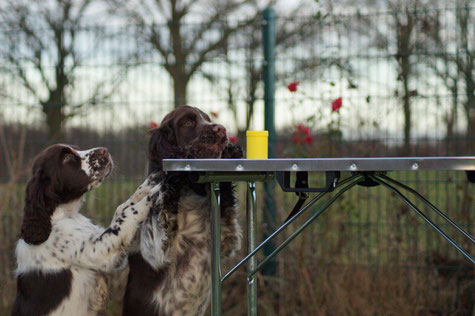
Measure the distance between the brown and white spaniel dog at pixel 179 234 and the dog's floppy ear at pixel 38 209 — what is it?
1.48ft

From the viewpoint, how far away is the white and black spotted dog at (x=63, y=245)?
3031 millimetres

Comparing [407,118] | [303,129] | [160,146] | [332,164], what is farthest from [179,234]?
[407,118]

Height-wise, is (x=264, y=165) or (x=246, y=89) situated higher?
(x=246, y=89)

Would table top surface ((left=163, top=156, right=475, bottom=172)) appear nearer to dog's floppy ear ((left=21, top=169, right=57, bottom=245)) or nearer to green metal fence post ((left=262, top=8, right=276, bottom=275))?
dog's floppy ear ((left=21, top=169, right=57, bottom=245))

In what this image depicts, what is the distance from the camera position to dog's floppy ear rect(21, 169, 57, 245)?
3018 mm

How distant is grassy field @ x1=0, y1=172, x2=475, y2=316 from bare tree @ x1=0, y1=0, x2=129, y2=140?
155 centimetres

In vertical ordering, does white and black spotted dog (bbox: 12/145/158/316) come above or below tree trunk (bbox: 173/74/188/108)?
below

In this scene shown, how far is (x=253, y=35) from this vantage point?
5.21 meters

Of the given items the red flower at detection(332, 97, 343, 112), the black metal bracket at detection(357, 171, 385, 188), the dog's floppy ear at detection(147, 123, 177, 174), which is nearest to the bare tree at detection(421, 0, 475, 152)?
the red flower at detection(332, 97, 343, 112)

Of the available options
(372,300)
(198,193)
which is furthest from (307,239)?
(198,193)

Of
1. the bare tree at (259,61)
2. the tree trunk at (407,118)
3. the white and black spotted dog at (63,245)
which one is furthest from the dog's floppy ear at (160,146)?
the tree trunk at (407,118)

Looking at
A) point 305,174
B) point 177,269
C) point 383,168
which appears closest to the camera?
point 383,168

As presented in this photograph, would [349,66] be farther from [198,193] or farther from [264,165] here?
[264,165]

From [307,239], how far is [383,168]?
2764 mm
